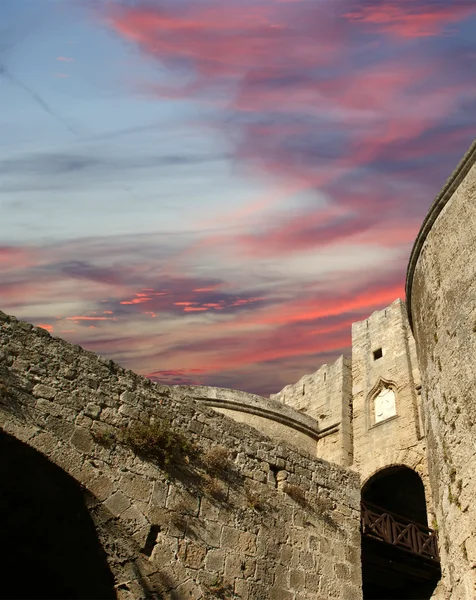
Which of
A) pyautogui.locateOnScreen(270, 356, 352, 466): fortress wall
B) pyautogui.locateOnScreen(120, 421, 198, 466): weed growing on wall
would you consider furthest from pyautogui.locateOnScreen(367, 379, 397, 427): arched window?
pyautogui.locateOnScreen(120, 421, 198, 466): weed growing on wall

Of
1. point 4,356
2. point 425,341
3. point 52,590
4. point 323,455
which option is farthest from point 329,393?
point 4,356

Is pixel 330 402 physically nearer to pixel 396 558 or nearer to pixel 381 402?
pixel 381 402

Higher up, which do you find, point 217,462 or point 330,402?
point 330,402

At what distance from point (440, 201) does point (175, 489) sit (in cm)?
575

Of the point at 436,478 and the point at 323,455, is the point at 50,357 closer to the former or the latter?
the point at 436,478

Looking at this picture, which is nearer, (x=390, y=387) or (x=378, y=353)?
(x=390, y=387)

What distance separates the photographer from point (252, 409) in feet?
51.2

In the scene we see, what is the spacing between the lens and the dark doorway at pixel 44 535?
21.9 ft

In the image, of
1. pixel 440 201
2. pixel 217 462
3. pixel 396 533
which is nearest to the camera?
pixel 217 462

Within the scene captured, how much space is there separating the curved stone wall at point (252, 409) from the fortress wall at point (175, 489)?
20.0 ft

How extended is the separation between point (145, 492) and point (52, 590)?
2206 millimetres

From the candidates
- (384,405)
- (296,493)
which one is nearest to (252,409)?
(384,405)

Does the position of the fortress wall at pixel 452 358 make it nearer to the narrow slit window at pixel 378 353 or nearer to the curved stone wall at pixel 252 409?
the curved stone wall at pixel 252 409

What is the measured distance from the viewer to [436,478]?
918 centimetres
